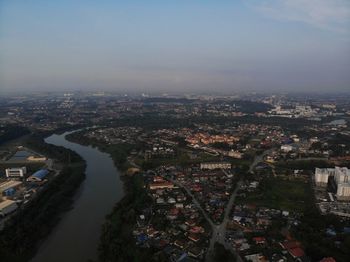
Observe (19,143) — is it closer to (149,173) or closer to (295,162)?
(149,173)

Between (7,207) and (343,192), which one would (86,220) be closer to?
(7,207)

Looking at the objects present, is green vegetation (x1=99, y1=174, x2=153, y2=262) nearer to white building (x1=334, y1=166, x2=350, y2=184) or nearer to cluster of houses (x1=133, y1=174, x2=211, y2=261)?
cluster of houses (x1=133, y1=174, x2=211, y2=261)

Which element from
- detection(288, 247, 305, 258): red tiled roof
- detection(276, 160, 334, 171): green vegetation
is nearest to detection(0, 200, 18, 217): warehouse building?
detection(288, 247, 305, 258): red tiled roof

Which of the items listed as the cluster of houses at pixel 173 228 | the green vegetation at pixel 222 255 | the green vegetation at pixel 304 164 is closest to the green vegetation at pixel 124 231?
the cluster of houses at pixel 173 228

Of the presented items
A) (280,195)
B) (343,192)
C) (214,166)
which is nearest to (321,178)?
(343,192)

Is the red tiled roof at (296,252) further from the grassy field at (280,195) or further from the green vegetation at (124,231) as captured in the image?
the green vegetation at (124,231)
